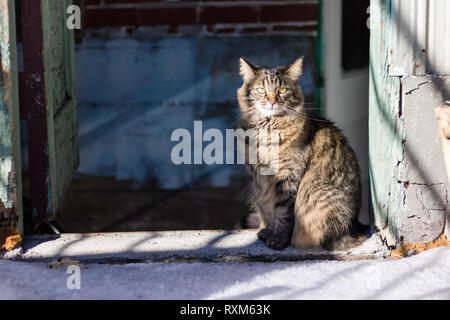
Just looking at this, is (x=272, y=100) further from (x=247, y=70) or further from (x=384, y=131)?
(x=384, y=131)

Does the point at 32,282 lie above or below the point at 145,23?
below

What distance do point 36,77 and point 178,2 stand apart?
2.68m

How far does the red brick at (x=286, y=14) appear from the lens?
6133mm

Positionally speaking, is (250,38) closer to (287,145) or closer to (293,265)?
(287,145)

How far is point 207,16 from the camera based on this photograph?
612 centimetres

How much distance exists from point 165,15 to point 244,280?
11.5ft

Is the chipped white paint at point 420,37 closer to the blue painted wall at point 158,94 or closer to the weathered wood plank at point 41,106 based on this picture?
the weathered wood plank at point 41,106

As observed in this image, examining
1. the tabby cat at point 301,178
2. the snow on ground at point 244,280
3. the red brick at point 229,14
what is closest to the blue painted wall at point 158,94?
the red brick at point 229,14

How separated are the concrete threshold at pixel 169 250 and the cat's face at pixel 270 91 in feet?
2.28

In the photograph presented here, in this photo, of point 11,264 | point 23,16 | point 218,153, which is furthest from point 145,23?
point 11,264

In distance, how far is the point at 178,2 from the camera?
6.10 meters
